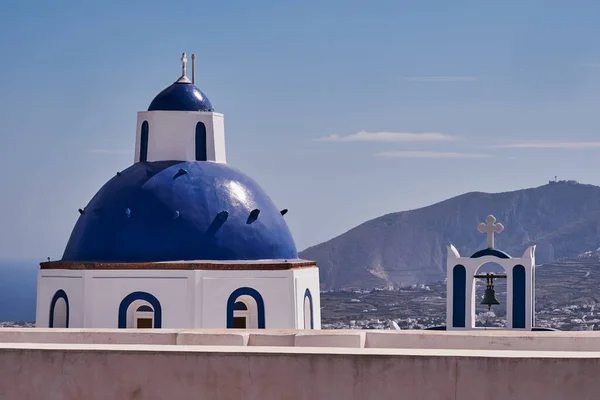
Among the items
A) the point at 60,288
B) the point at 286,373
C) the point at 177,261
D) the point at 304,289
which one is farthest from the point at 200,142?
the point at 286,373

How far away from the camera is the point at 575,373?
11.2m

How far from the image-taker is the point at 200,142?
28.0 m

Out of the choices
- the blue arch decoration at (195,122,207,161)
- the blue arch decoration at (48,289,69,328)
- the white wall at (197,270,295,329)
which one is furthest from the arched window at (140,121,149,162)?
the white wall at (197,270,295,329)

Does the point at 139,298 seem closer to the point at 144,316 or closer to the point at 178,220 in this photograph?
the point at 144,316

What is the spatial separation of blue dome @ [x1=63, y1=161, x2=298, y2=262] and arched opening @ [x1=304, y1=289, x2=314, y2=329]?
88cm

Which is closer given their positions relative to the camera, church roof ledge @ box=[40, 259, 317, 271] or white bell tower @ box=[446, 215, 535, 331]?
white bell tower @ box=[446, 215, 535, 331]

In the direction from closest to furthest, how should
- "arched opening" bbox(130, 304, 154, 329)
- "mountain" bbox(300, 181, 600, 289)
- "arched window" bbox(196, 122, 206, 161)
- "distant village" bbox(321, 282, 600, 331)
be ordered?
1. "arched opening" bbox(130, 304, 154, 329)
2. "arched window" bbox(196, 122, 206, 161)
3. "distant village" bbox(321, 282, 600, 331)
4. "mountain" bbox(300, 181, 600, 289)

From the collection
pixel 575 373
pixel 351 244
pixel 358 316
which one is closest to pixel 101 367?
pixel 575 373

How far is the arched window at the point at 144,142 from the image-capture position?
27984mm

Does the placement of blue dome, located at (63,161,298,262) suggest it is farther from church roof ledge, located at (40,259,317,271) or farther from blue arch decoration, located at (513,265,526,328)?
blue arch decoration, located at (513,265,526,328)

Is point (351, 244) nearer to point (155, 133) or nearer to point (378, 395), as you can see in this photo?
point (155, 133)

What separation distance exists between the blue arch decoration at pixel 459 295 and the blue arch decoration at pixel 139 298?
5.79 meters

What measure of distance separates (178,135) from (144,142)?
775 mm

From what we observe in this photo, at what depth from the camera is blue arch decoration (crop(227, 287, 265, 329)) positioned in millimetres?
26047
